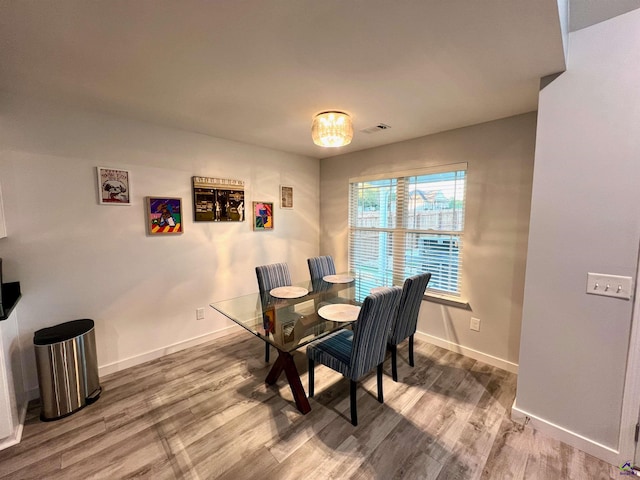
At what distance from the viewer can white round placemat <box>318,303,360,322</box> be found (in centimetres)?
199

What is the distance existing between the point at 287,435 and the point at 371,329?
90cm

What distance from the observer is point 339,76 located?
168cm

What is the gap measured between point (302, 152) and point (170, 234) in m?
2.01

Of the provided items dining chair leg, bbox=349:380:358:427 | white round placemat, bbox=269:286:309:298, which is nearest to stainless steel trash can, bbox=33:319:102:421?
white round placemat, bbox=269:286:309:298

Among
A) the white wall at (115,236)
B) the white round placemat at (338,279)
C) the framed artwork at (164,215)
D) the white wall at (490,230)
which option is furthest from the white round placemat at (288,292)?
the white wall at (490,230)

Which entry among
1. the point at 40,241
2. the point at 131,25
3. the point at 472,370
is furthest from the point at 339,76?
the point at 472,370

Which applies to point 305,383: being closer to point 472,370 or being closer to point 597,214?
point 472,370

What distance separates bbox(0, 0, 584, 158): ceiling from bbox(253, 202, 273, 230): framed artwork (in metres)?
1.26

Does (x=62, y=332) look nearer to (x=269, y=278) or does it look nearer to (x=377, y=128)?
(x=269, y=278)

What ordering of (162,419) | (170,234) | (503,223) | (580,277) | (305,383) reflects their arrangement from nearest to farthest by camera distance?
1. (580,277)
2. (162,419)
3. (305,383)
4. (503,223)
5. (170,234)

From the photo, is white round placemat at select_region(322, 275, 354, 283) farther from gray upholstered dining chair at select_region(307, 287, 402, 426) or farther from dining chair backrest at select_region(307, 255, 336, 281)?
gray upholstered dining chair at select_region(307, 287, 402, 426)

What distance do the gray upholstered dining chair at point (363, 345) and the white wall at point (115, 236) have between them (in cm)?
168

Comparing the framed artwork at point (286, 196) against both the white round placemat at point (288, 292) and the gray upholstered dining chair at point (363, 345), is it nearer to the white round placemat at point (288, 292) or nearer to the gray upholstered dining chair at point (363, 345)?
Answer: the white round placemat at point (288, 292)

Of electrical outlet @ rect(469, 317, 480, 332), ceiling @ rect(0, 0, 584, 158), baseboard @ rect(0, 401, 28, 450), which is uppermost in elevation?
ceiling @ rect(0, 0, 584, 158)
